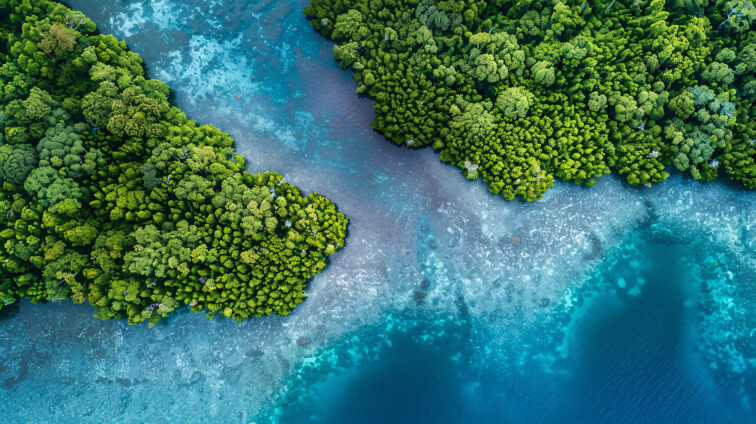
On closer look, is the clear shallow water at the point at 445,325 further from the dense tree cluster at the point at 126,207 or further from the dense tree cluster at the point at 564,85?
the dense tree cluster at the point at 126,207

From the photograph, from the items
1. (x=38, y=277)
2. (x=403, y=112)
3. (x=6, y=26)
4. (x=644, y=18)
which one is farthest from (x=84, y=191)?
(x=644, y=18)

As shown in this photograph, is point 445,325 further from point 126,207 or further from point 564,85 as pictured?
point 126,207

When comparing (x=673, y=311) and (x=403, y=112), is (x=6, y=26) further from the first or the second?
(x=673, y=311)

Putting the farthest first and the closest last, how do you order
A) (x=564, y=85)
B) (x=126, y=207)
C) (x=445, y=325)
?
(x=564, y=85) < (x=445, y=325) < (x=126, y=207)

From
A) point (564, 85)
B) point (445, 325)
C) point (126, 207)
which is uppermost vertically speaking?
point (564, 85)

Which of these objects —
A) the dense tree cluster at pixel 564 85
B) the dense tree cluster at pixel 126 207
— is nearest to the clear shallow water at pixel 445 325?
the dense tree cluster at pixel 564 85

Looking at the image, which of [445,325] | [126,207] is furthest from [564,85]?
[126,207]

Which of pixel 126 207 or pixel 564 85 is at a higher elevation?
pixel 564 85

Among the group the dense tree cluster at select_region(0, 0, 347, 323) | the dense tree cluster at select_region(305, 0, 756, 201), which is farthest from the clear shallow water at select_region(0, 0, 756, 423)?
the dense tree cluster at select_region(0, 0, 347, 323)
